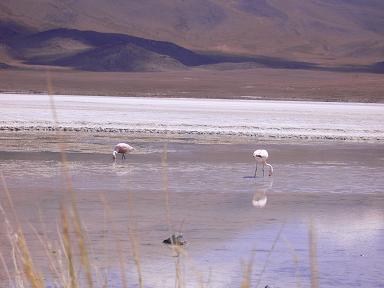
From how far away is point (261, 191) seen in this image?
12.9m

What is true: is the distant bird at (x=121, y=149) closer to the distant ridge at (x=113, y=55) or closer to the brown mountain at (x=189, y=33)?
the distant ridge at (x=113, y=55)

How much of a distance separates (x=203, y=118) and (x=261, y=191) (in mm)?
13803

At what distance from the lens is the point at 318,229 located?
32.2ft

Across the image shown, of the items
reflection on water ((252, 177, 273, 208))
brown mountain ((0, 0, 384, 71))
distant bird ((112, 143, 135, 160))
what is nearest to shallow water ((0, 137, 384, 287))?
reflection on water ((252, 177, 273, 208))

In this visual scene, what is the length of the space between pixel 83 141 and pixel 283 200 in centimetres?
903

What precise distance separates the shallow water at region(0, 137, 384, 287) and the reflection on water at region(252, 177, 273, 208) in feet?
0.07

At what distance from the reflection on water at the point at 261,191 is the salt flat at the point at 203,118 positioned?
326 inches

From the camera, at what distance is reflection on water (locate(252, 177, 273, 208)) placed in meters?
11.7

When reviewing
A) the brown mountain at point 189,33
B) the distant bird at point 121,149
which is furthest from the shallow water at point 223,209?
the brown mountain at point 189,33

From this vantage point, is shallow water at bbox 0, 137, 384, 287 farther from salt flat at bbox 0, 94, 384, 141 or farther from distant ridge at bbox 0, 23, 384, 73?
distant ridge at bbox 0, 23, 384, 73

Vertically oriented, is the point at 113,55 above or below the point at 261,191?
above

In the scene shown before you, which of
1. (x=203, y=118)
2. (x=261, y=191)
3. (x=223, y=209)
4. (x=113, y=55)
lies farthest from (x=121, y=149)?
(x=113, y=55)

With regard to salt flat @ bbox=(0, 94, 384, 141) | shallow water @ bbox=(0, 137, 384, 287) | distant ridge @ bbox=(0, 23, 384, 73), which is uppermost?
distant ridge @ bbox=(0, 23, 384, 73)

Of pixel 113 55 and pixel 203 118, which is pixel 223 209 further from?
pixel 113 55
